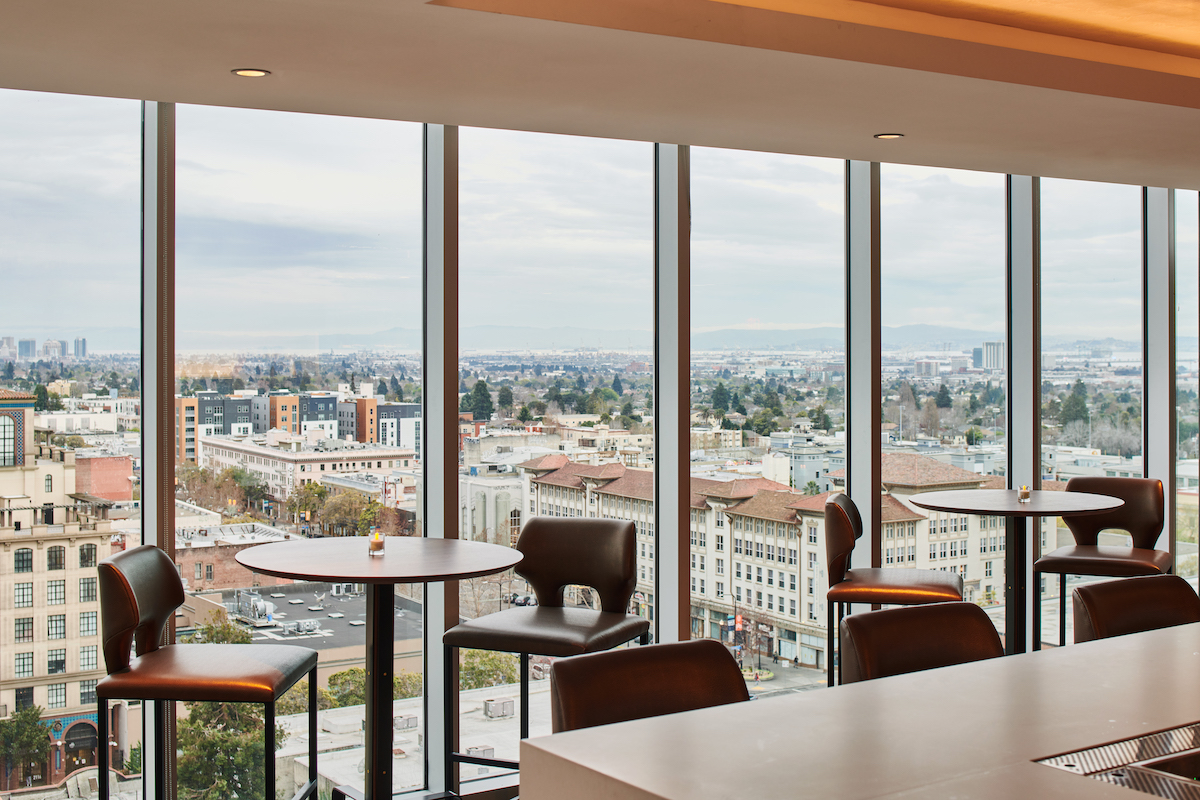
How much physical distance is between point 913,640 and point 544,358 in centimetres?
269

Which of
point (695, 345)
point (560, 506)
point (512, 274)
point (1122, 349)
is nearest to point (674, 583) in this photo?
point (560, 506)

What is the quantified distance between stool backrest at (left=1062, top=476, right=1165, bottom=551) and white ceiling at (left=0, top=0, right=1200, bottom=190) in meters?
2.06

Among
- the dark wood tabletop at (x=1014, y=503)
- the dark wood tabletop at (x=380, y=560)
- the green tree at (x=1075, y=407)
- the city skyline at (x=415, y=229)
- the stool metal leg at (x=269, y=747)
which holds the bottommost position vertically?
the stool metal leg at (x=269, y=747)

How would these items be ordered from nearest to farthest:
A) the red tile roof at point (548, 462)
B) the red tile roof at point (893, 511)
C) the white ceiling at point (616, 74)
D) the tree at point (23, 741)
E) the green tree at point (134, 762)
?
1. the white ceiling at point (616, 74)
2. the tree at point (23, 741)
3. the green tree at point (134, 762)
4. the red tile roof at point (548, 462)
5. the red tile roof at point (893, 511)

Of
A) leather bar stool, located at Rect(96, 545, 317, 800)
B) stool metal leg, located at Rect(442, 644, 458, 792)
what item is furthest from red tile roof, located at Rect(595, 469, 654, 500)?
leather bar stool, located at Rect(96, 545, 317, 800)

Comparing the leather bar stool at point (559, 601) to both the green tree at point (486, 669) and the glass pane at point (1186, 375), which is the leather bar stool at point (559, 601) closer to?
the green tree at point (486, 669)

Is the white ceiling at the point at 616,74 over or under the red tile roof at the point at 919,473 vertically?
over

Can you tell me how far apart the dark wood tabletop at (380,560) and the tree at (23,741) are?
108 centimetres

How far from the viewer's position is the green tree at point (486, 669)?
4430 mm

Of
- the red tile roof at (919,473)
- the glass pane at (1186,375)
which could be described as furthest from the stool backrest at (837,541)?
the glass pane at (1186,375)

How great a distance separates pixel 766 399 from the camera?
17.4ft

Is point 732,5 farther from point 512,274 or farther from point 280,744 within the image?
point 280,744

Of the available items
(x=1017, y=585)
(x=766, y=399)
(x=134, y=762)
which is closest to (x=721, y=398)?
(x=766, y=399)

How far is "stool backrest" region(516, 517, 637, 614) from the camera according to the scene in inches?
161
